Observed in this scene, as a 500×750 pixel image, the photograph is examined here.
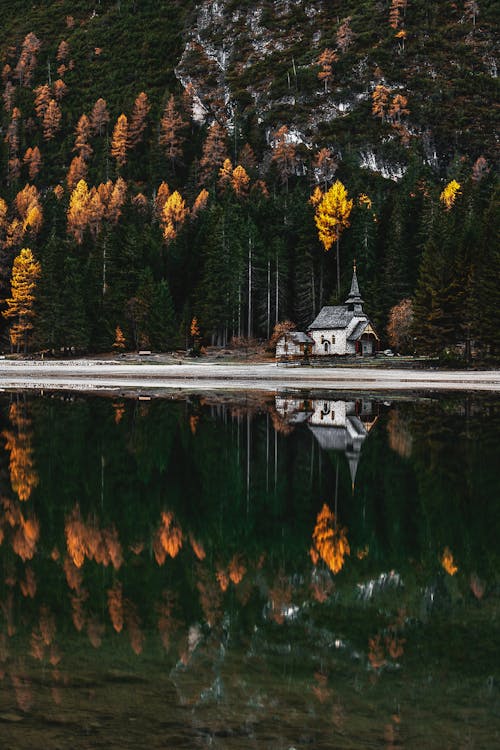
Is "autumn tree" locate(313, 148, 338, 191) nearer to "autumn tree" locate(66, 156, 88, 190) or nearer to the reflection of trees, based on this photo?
"autumn tree" locate(66, 156, 88, 190)

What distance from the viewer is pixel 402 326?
83.6m

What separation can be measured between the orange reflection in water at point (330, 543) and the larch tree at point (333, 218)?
305 feet

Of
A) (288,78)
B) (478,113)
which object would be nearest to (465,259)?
(478,113)

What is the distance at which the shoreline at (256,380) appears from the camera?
4812 cm

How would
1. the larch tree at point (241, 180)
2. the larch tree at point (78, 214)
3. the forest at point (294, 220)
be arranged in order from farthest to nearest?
1. the larch tree at point (241, 180)
2. the larch tree at point (78, 214)
3. the forest at point (294, 220)

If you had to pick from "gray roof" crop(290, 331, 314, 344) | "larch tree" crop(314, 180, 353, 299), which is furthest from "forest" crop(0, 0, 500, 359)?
"gray roof" crop(290, 331, 314, 344)

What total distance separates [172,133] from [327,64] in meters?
39.0

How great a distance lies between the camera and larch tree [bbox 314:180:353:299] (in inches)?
4063

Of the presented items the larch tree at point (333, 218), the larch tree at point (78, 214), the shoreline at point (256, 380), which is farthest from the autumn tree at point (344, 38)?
the shoreline at point (256, 380)

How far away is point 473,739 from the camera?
551 cm

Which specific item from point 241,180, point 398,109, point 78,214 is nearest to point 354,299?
point 241,180

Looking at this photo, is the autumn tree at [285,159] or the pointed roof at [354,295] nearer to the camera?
the pointed roof at [354,295]

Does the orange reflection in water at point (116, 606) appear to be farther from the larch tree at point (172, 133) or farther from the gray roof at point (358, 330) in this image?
the larch tree at point (172, 133)

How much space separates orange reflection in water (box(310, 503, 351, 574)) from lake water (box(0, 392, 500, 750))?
0.04 meters
